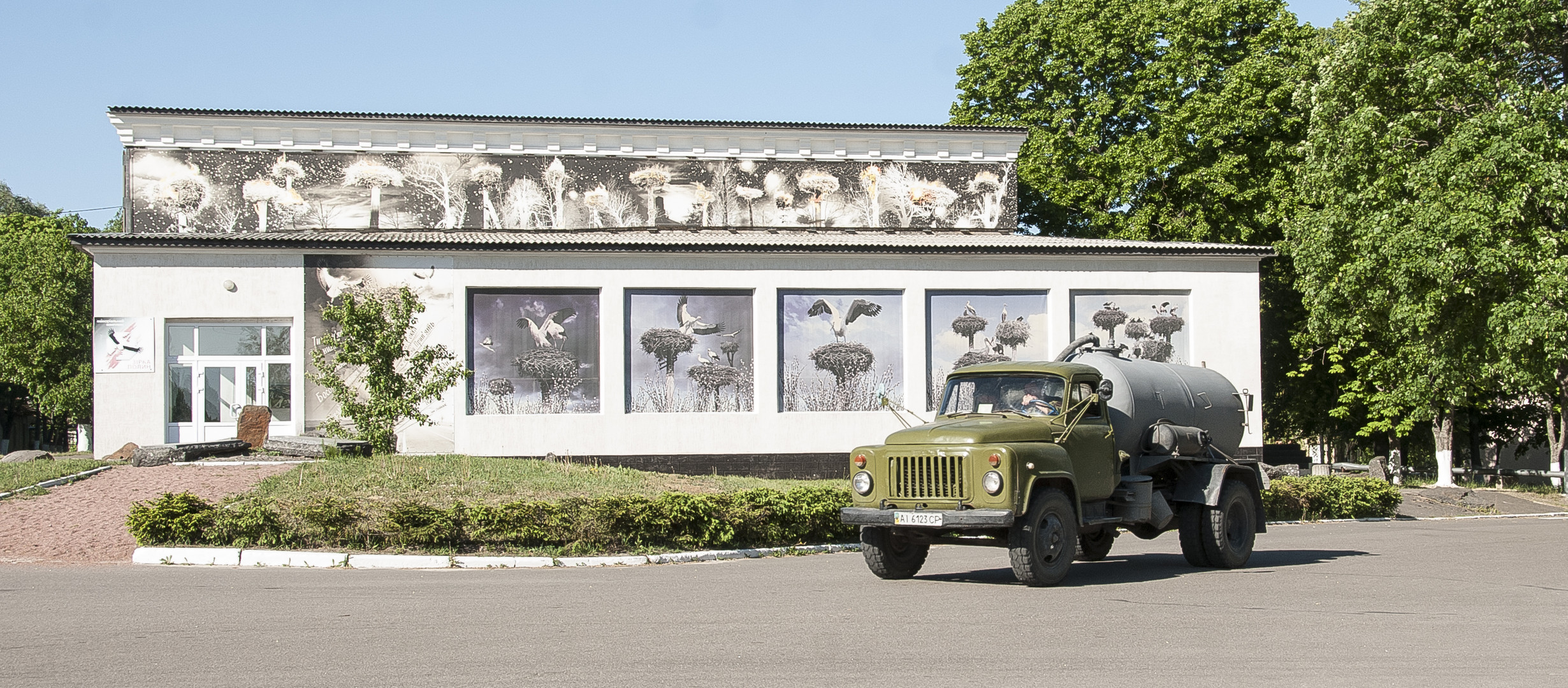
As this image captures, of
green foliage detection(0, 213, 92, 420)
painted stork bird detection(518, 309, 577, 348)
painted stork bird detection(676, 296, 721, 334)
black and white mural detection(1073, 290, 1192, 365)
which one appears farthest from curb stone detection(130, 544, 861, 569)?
green foliage detection(0, 213, 92, 420)

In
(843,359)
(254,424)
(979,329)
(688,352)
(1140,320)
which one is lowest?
(254,424)

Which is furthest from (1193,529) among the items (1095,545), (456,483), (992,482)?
(456,483)

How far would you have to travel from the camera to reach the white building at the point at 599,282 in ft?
89.6

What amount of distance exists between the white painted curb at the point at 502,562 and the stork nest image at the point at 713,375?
13856 millimetres

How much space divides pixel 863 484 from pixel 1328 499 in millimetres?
14272

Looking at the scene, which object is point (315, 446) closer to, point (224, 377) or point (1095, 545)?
point (224, 377)

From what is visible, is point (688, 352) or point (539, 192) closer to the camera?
point (688, 352)

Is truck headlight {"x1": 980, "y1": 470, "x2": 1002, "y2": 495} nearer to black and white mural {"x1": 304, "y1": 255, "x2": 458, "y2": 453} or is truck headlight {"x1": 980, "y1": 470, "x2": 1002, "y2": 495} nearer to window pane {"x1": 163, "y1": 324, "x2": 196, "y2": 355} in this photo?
black and white mural {"x1": 304, "y1": 255, "x2": 458, "y2": 453}

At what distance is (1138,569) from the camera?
1414cm

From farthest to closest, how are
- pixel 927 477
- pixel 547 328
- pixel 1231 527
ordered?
pixel 547 328 → pixel 1231 527 → pixel 927 477

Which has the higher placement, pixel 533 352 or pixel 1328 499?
pixel 533 352

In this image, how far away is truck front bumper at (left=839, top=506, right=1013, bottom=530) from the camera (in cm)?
1145

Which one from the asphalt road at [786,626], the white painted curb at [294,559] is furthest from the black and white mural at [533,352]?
the asphalt road at [786,626]

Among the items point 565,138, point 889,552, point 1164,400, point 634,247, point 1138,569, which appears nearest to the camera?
point 889,552
